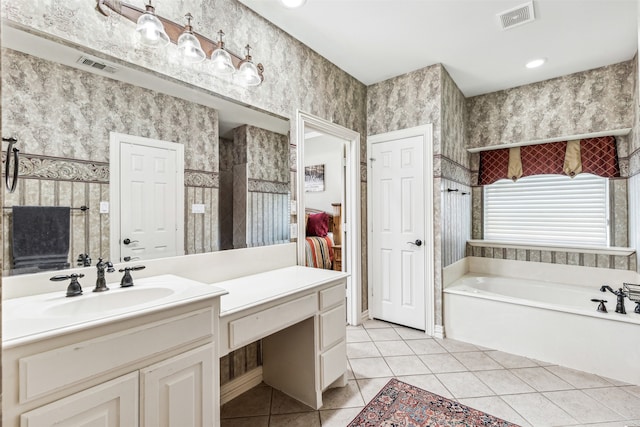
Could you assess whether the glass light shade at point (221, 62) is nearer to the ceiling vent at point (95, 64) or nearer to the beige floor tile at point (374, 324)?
the ceiling vent at point (95, 64)

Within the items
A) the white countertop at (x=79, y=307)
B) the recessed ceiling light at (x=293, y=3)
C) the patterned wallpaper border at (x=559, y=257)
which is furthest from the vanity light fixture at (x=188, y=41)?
the patterned wallpaper border at (x=559, y=257)

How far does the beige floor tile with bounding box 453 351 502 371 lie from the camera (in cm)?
246

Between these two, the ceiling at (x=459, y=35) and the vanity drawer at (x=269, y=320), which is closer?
the vanity drawer at (x=269, y=320)

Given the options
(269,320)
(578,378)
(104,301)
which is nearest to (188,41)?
(104,301)

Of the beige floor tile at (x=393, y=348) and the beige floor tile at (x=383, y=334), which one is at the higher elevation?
the beige floor tile at (x=383, y=334)

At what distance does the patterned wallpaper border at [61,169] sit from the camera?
1.33m

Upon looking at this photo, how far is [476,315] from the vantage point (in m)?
2.88

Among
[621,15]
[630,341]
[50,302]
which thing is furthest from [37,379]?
[621,15]

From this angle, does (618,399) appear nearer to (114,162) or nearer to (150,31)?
(114,162)

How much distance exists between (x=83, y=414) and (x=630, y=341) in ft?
10.7

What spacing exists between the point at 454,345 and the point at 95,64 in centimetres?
327

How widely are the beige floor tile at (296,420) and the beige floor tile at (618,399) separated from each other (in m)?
1.84

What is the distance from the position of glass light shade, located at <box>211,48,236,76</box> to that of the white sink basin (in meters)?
Answer: 1.35

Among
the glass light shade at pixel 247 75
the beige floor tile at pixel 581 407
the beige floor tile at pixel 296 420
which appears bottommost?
the beige floor tile at pixel 296 420
